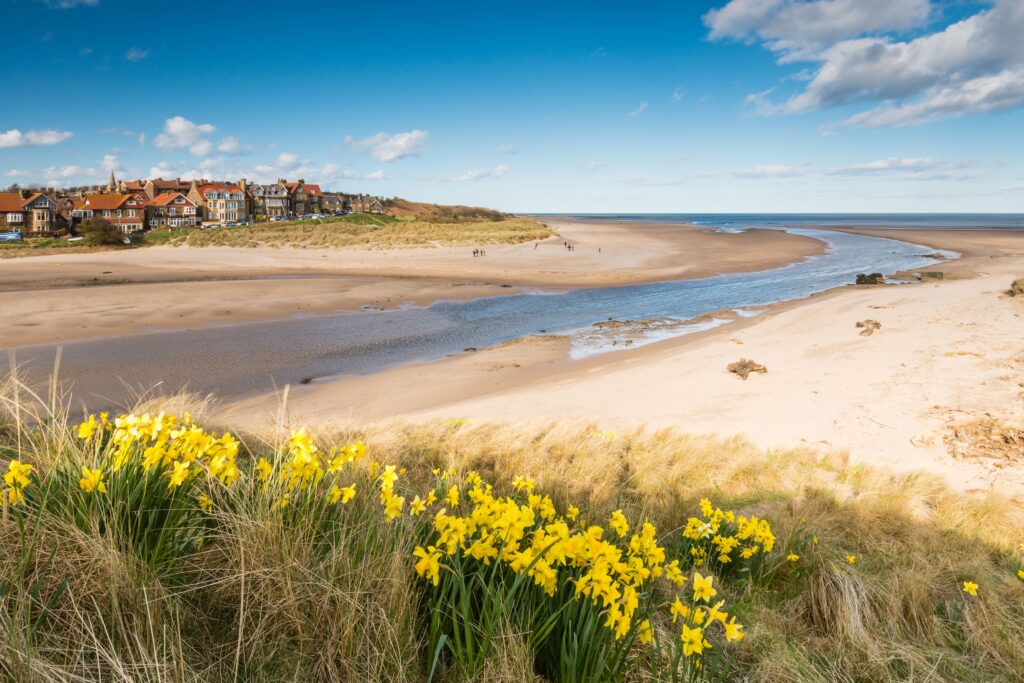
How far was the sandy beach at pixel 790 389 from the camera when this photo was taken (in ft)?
25.8

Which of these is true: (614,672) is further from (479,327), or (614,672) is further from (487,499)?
(479,327)

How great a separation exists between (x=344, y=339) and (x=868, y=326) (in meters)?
14.6

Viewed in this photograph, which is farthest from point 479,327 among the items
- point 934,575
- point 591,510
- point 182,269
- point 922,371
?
point 182,269

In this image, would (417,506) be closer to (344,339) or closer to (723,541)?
(723,541)

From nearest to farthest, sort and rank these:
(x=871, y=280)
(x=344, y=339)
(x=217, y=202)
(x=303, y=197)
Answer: (x=344, y=339) < (x=871, y=280) < (x=217, y=202) < (x=303, y=197)

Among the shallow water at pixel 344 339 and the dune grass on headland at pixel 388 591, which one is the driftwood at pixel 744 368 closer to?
the dune grass on headland at pixel 388 591

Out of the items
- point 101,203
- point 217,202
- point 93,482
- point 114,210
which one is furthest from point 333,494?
point 217,202

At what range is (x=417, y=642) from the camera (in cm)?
269

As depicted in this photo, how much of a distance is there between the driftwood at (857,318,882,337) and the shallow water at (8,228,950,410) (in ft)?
20.8

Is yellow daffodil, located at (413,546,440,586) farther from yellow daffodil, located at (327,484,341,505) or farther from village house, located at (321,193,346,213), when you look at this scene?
village house, located at (321,193,346,213)

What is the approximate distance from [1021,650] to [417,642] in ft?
11.6

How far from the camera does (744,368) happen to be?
38.8 ft

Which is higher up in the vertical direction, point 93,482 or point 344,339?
point 93,482

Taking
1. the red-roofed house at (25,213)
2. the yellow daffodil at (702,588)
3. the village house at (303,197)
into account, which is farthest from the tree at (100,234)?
the yellow daffodil at (702,588)
